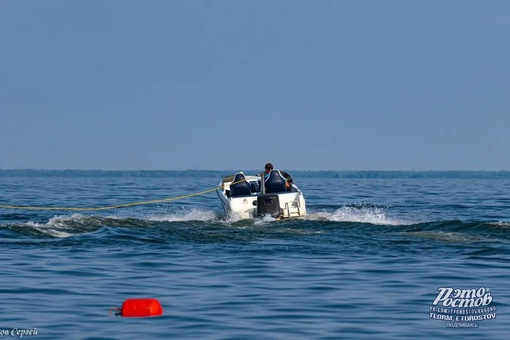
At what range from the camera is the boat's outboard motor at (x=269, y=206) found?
30.9 m

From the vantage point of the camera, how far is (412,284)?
728 inches

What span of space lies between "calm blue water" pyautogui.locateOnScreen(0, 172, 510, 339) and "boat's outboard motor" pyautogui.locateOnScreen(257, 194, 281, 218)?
0.53 meters

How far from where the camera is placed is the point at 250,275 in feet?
64.1

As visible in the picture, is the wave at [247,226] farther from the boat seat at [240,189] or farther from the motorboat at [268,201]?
the boat seat at [240,189]

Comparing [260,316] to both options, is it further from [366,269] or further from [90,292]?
[366,269]

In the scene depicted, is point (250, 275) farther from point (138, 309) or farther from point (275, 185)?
point (275, 185)

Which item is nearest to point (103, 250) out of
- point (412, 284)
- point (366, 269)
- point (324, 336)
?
point (366, 269)

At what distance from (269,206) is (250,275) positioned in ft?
37.8

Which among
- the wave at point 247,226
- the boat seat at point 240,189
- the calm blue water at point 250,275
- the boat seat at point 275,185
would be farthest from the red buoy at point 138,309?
the boat seat at point 275,185

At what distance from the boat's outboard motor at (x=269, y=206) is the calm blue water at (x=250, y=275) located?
526 millimetres

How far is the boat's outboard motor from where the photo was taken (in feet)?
102

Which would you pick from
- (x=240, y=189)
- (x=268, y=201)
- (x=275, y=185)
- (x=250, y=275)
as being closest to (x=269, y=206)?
(x=268, y=201)

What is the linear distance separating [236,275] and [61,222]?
35.4 feet

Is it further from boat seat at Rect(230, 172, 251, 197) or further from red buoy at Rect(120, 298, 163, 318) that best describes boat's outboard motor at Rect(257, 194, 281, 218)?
red buoy at Rect(120, 298, 163, 318)
